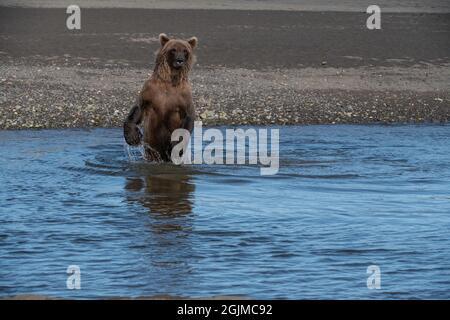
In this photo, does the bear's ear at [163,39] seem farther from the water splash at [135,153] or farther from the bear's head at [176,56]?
the water splash at [135,153]

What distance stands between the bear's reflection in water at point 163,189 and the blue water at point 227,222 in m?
0.02

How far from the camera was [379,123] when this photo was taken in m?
16.4

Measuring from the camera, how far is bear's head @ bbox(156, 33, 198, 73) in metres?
12.2

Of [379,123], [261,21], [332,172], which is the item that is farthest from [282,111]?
[261,21]

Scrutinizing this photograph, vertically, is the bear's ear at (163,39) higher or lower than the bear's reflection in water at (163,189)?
higher

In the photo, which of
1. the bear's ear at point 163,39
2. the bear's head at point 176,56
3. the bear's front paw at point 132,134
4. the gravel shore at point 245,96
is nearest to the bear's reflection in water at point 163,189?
the bear's front paw at point 132,134

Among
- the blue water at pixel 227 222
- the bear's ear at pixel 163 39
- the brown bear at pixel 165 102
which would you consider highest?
the bear's ear at pixel 163 39

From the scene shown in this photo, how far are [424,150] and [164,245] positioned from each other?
18.7 ft

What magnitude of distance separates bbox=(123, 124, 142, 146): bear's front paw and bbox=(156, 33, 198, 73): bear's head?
70 centimetres

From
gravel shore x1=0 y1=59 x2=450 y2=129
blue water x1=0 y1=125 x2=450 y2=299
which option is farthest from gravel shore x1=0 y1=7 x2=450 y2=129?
blue water x1=0 y1=125 x2=450 y2=299

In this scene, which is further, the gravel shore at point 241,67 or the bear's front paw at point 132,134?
the gravel shore at point 241,67

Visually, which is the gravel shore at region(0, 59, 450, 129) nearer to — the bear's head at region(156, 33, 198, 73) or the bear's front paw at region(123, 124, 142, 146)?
the bear's front paw at region(123, 124, 142, 146)

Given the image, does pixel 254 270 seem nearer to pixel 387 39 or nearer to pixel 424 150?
pixel 424 150

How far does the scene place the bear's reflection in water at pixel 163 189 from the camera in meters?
10.6
